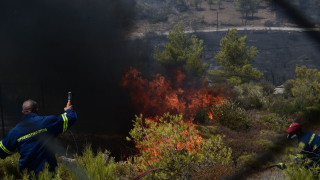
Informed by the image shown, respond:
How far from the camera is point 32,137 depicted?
5.13 meters

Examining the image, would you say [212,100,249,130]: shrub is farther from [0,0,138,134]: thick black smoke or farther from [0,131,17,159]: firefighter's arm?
[0,131,17,159]: firefighter's arm

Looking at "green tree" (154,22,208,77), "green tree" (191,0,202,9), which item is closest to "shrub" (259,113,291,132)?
"green tree" (154,22,208,77)

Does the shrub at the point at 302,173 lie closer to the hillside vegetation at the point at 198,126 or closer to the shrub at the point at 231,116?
the hillside vegetation at the point at 198,126

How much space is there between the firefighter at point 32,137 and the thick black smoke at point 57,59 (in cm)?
2335

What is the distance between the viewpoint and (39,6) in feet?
106

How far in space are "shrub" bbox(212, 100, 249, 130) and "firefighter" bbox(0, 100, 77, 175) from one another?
550 inches

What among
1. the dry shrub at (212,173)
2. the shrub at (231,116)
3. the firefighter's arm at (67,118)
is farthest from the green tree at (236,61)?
the firefighter's arm at (67,118)

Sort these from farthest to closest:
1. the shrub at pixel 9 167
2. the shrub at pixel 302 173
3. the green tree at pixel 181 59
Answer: the green tree at pixel 181 59 < the shrub at pixel 9 167 < the shrub at pixel 302 173

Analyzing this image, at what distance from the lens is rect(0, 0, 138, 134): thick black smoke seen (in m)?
31.1

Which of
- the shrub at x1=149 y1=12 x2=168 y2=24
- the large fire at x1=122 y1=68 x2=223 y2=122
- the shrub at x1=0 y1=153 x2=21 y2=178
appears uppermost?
the shrub at x1=149 y1=12 x2=168 y2=24

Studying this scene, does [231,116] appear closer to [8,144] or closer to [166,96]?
[166,96]

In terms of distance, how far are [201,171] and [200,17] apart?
9495 centimetres

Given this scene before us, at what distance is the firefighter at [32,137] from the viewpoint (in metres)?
5.09

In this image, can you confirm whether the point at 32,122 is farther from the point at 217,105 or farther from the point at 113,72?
the point at 113,72
